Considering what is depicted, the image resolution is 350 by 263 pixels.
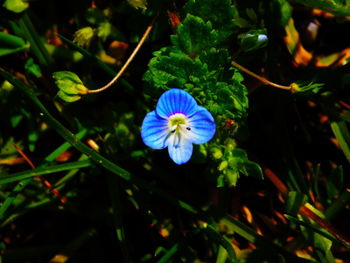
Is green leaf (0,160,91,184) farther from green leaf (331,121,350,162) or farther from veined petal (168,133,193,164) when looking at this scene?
green leaf (331,121,350,162)

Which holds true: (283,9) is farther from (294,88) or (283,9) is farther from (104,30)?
(104,30)

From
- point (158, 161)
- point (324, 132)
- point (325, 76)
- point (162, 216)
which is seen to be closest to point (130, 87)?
point (158, 161)

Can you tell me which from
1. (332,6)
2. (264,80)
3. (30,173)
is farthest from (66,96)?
(332,6)

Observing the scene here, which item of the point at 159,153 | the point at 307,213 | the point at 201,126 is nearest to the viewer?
the point at 201,126

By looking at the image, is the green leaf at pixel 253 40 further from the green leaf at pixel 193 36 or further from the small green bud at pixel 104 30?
the small green bud at pixel 104 30

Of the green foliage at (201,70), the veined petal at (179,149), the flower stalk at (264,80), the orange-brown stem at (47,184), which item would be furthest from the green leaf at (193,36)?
the orange-brown stem at (47,184)

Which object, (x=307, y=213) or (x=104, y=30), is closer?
(x=307, y=213)

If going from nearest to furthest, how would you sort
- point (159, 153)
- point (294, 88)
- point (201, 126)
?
1. point (201, 126)
2. point (294, 88)
3. point (159, 153)
